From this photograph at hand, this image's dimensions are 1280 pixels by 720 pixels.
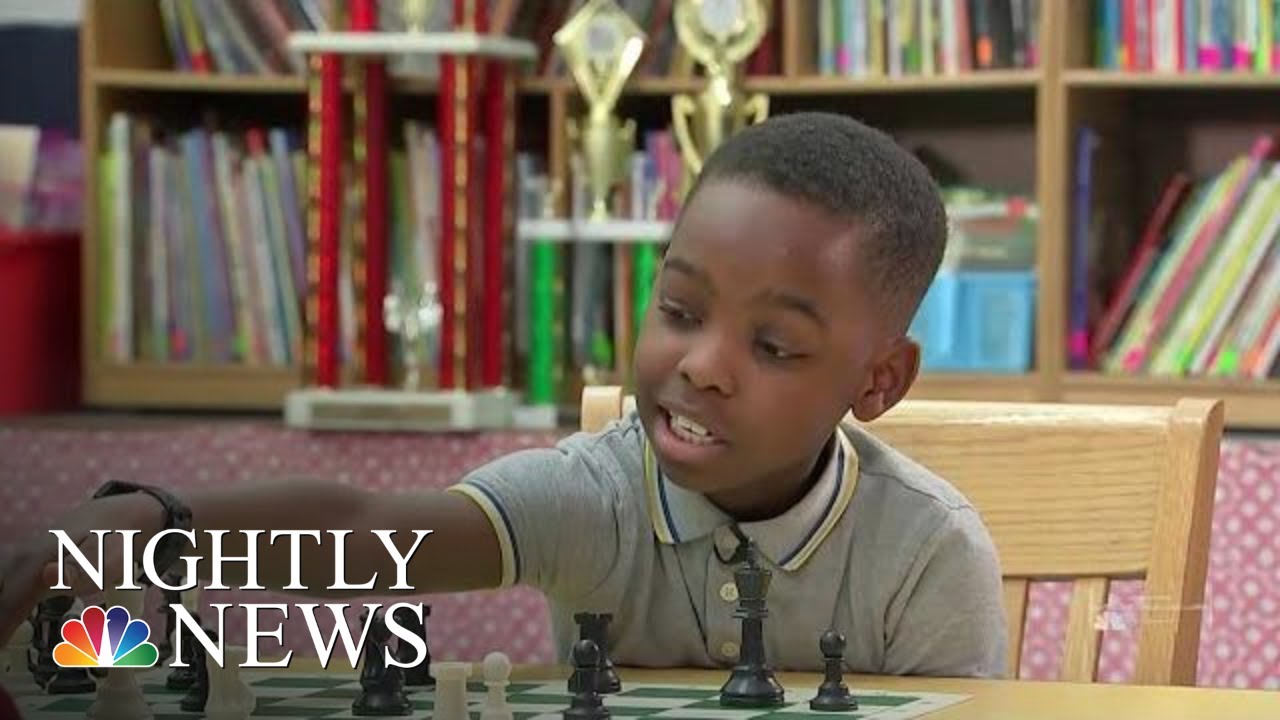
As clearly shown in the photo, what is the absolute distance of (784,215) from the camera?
44.7 inches

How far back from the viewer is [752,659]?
103cm

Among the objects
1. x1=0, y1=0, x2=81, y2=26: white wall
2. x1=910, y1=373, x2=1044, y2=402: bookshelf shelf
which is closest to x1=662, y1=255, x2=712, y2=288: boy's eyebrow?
x1=910, y1=373, x2=1044, y2=402: bookshelf shelf

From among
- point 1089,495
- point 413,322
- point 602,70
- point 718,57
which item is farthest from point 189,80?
point 1089,495

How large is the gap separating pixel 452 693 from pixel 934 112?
242 centimetres

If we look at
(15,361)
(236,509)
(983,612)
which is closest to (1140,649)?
(983,612)

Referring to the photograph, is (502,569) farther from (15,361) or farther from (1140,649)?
(15,361)

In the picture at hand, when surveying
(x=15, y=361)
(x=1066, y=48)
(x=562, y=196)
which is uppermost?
(x=1066, y=48)

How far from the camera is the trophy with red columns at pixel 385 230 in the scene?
3.01m

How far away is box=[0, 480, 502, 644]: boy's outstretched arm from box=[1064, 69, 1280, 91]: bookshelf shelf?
1.90m

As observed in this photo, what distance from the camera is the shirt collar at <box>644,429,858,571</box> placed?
1204mm

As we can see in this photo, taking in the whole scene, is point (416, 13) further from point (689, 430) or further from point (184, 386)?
point (689, 430)

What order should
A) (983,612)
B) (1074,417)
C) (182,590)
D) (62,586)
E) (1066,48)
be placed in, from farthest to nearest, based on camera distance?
(1066,48)
(1074,417)
(983,612)
(182,590)
(62,586)

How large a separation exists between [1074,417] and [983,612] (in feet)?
0.61

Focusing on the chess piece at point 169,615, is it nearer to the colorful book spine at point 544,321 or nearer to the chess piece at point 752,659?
the chess piece at point 752,659
